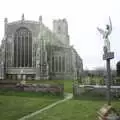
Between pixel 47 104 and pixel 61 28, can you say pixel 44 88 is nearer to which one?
pixel 47 104

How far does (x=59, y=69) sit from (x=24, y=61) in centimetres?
1226

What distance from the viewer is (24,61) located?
8850 cm

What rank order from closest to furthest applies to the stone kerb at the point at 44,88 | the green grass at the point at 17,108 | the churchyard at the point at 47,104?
the churchyard at the point at 47,104
the green grass at the point at 17,108
the stone kerb at the point at 44,88

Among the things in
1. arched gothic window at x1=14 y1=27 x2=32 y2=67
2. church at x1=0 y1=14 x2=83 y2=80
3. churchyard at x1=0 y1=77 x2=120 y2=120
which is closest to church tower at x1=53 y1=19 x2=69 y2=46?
church at x1=0 y1=14 x2=83 y2=80

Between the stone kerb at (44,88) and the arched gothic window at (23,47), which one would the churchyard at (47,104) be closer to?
the stone kerb at (44,88)

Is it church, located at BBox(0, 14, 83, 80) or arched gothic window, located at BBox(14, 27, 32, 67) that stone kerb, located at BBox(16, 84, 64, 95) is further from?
arched gothic window, located at BBox(14, 27, 32, 67)

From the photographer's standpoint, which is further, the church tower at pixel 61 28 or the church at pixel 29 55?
the church tower at pixel 61 28

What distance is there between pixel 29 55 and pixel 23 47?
329cm

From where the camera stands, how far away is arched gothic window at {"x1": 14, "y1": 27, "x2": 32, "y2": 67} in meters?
88.1

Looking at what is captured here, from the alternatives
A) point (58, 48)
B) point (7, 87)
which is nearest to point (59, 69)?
point (58, 48)

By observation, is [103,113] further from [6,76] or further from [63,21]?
[63,21]

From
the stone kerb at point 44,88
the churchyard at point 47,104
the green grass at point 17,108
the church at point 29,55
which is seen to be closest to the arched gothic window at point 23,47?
the church at point 29,55

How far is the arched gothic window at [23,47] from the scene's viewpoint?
88125 millimetres

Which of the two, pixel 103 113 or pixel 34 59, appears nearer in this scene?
pixel 103 113
